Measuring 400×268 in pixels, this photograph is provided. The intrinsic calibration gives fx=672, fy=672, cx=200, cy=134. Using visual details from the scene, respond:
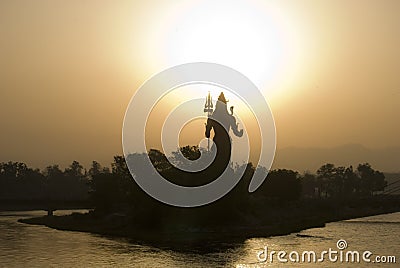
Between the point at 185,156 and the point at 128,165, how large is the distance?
13.6 meters

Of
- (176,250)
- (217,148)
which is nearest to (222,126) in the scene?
(217,148)

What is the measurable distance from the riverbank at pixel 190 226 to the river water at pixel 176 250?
500 centimetres

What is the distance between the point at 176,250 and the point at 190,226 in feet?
72.7

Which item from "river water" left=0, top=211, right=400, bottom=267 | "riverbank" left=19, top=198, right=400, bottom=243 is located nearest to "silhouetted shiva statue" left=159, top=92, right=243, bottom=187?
"riverbank" left=19, top=198, right=400, bottom=243

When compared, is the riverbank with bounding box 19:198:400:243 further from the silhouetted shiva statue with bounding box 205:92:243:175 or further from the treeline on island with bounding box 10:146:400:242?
the silhouetted shiva statue with bounding box 205:92:243:175

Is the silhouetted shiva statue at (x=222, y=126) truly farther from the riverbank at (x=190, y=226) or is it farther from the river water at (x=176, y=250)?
the river water at (x=176, y=250)

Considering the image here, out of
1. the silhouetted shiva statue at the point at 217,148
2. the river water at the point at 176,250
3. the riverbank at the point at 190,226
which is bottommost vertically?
the river water at the point at 176,250

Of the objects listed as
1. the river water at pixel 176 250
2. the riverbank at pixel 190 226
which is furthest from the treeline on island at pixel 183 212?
the river water at pixel 176 250

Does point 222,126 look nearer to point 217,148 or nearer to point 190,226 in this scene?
point 217,148

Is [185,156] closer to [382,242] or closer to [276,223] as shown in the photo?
[276,223]

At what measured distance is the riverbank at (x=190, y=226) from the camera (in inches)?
3735

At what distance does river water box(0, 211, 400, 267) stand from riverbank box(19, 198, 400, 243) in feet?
16.4

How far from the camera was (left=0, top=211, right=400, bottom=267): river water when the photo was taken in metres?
65.8

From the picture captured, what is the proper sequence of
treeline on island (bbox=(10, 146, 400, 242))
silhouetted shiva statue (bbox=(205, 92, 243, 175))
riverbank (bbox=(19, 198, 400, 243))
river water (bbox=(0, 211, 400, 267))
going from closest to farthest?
river water (bbox=(0, 211, 400, 267)) < riverbank (bbox=(19, 198, 400, 243)) < treeline on island (bbox=(10, 146, 400, 242)) < silhouetted shiva statue (bbox=(205, 92, 243, 175))
